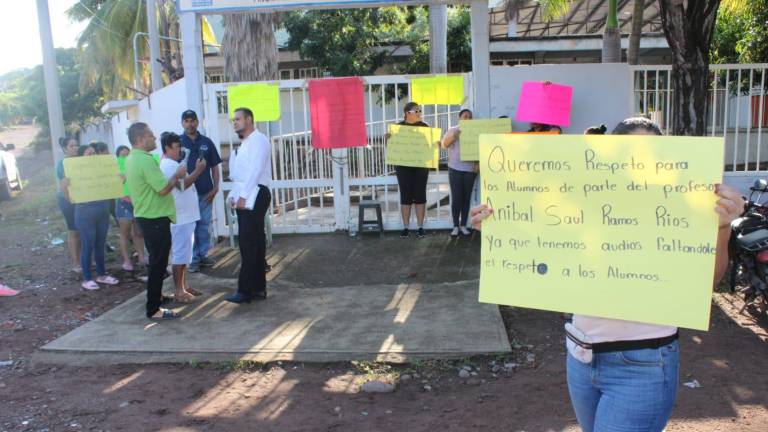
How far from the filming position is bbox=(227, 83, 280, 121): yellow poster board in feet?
26.2

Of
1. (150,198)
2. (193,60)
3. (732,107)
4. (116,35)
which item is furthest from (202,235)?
(116,35)

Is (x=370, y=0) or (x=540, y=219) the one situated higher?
(x=370, y=0)

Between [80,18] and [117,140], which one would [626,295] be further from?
[80,18]

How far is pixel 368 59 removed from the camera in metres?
18.3

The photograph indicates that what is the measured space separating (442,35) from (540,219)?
11.2 meters

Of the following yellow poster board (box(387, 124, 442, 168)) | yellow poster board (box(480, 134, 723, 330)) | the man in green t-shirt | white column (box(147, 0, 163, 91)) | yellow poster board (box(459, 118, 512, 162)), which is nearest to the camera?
yellow poster board (box(480, 134, 723, 330))

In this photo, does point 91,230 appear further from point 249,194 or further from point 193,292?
point 249,194

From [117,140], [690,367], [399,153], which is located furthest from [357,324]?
[117,140]

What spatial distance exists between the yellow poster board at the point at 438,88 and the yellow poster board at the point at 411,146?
1.58ft

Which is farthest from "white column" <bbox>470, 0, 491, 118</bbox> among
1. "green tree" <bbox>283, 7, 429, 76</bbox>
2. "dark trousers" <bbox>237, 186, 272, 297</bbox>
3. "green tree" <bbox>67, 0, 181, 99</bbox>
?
"green tree" <bbox>67, 0, 181, 99</bbox>

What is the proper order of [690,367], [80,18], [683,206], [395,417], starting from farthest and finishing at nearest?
[80,18], [690,367], [395,417], [683,206]

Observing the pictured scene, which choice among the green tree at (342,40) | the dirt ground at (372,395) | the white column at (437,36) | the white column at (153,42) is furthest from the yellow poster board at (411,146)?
the white column at (153,42)

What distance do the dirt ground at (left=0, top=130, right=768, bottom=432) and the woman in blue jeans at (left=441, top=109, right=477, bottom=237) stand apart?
281 centimetres

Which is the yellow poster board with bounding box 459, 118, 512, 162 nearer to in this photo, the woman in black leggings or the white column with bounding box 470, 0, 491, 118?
the white column with bounding box 470, 0, 491, 118
